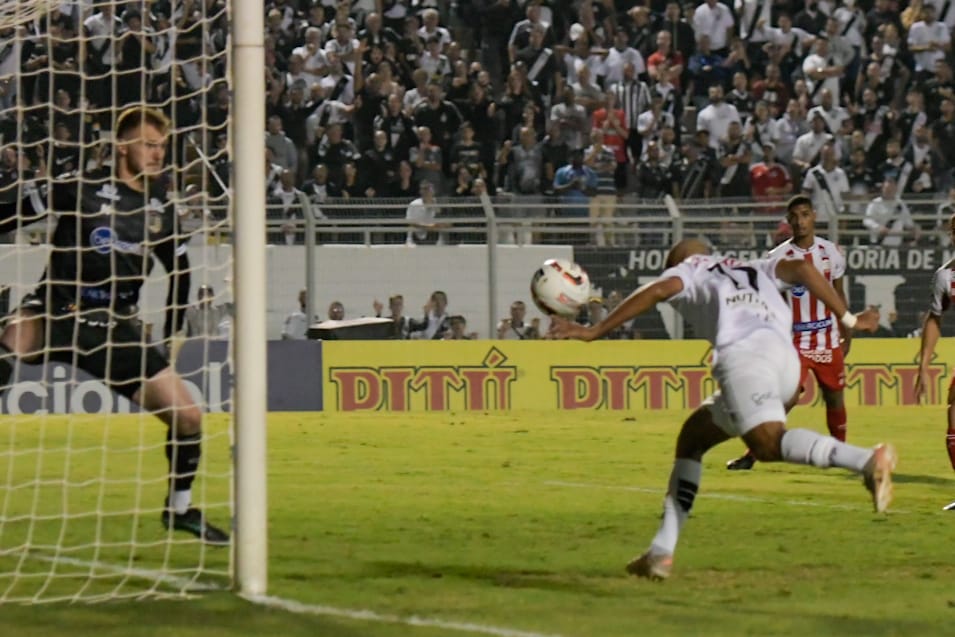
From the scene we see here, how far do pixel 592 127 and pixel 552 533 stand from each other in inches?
583

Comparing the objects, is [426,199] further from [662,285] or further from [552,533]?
[662,285]

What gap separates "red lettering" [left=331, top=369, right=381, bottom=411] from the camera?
20375 millimetres

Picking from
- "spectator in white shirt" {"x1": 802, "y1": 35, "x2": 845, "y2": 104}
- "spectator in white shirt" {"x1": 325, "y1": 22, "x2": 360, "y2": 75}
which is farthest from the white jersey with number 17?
"spectator in white shirt" {"x1": 802, "y1": 35, "x2": 845, "y2": 104}

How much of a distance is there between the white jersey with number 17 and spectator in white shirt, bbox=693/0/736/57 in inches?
707

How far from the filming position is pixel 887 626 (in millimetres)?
6656

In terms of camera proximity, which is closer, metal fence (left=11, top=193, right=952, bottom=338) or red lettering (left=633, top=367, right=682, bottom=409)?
metal fence (left=11, top=193, right=952, bottom=338)

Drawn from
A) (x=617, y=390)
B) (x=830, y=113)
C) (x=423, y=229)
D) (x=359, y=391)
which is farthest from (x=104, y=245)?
(x=830, y=113)

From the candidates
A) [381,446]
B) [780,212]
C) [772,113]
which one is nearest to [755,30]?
[772,113]

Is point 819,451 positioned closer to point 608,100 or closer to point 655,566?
point 655,566

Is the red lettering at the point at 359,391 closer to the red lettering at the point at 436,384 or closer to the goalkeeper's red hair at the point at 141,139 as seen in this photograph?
the red lettering at the point at 436,384

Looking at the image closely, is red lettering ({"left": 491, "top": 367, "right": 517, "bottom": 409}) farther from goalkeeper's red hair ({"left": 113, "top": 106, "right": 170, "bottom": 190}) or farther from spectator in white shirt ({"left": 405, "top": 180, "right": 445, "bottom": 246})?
goalkeeper's red hair ({"left": 113, "top": 106, "right": 170, "bottom": 190})

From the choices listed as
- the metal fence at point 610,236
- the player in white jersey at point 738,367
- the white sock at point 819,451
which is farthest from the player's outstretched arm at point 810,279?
the metal fence at point 610,236

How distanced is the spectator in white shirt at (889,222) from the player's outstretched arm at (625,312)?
13.1 meters

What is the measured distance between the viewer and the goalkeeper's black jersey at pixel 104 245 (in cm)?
862
